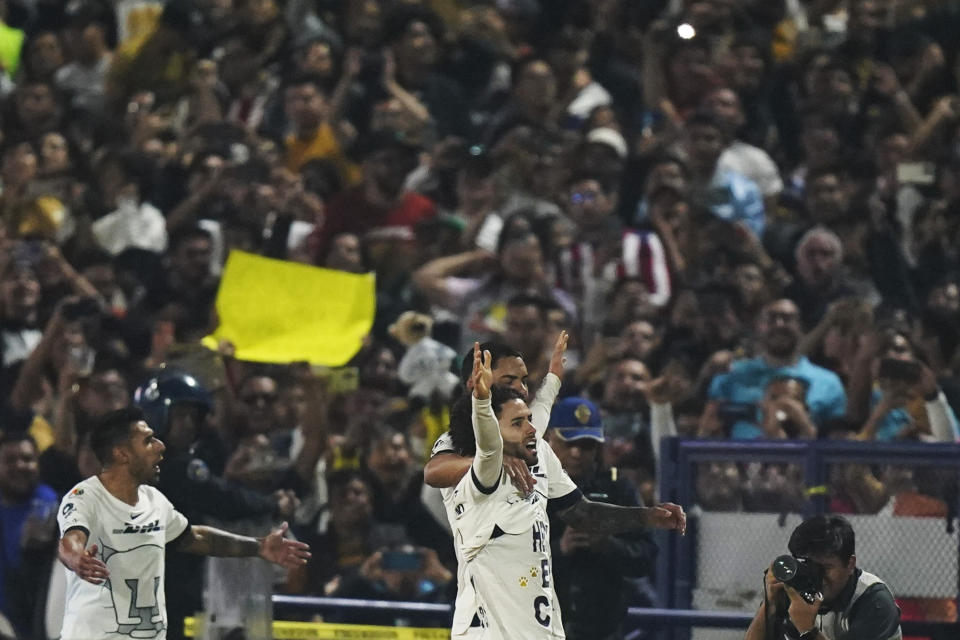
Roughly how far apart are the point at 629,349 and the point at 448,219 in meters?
2.25

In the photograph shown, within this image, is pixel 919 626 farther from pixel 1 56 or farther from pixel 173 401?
pixel 1 56

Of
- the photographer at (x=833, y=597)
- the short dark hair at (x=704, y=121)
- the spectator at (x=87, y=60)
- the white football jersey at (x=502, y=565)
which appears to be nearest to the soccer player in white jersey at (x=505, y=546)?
the white football jersey at (x=502, y=565)

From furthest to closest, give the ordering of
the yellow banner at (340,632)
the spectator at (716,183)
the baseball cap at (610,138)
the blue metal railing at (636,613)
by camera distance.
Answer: the baseball cap at (610,138) < the spectator at (716,183) < the yellow banner at (340,632) < the blue metal railing at (636,613)

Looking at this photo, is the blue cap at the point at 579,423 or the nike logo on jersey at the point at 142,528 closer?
the nike logo on jersey at the point at 142,528

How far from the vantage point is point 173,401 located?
31.4 feet

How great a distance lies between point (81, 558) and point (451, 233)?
19.2 ft

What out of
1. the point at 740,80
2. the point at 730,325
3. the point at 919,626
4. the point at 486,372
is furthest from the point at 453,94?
the point at 486,372

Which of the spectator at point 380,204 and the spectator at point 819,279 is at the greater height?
the spectator at point 380,204

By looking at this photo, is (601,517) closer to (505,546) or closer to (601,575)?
(505,546)

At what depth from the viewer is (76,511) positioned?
8266 mm

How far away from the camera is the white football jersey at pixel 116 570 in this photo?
27.2 feet

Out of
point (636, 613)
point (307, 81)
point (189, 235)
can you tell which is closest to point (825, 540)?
point (636, 613)

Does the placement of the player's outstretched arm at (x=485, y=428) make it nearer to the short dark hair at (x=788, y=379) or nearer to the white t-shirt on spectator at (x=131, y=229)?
the short dark hair at (x=788, y=379)

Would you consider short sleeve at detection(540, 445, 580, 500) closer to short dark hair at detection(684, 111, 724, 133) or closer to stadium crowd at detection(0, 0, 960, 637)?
stadium crowd at detection(0, 0, 960, 637)
